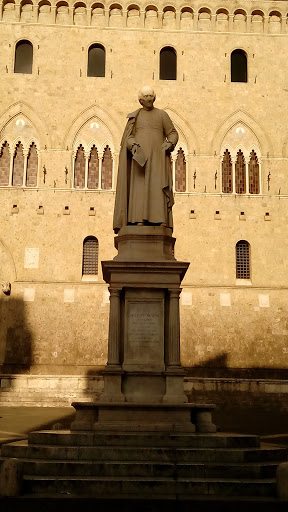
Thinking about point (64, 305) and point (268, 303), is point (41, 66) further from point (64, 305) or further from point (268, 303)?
point (268, 303)

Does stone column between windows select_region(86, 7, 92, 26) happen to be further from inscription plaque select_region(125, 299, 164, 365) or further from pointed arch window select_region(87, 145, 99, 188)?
inscription plaque select_region(125, 299, 164, 365)

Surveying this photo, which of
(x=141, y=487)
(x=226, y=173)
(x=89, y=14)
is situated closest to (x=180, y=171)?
(x=226, y=173)

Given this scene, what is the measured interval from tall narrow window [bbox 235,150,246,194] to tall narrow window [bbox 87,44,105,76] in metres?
6.64

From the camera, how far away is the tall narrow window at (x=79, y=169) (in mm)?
25453

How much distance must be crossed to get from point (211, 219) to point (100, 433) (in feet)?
58.7

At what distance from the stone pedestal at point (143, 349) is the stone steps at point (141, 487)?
162 cm

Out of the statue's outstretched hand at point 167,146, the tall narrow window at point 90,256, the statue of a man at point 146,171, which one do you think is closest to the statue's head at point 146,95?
the statue of a man at point 146,171

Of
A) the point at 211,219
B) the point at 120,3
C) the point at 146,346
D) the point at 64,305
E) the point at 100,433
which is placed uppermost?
the point at 120,3

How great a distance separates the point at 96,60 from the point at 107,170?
4.76 m

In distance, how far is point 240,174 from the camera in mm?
25906

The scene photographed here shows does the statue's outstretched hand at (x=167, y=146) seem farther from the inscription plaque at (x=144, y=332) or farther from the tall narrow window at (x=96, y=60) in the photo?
the tall narrow window at (x=96, y=60)

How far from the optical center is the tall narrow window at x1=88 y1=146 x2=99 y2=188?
25531 mm

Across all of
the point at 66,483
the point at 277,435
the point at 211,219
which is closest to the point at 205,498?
the point at 66,483

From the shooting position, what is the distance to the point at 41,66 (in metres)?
25.9
